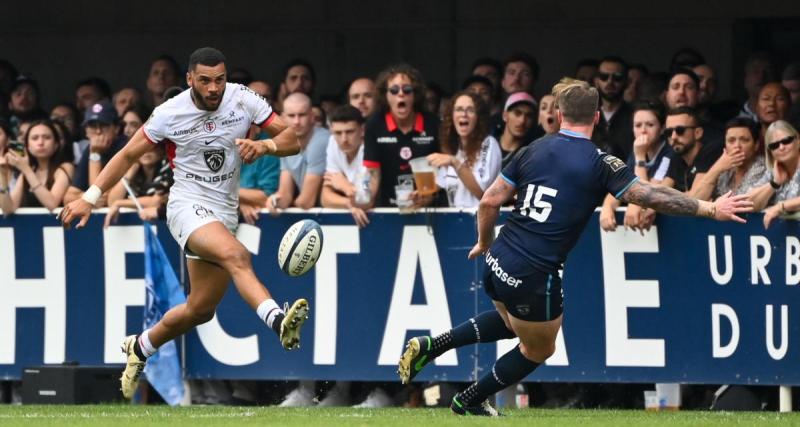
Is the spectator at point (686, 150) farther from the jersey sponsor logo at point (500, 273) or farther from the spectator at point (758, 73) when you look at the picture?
the jersey sponsor logo at point (500, 273)

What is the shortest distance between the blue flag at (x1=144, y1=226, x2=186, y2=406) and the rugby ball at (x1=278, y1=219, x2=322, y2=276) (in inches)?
91.6

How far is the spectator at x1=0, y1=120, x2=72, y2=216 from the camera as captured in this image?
13781 mm

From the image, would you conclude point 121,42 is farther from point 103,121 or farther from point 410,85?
point 410,85

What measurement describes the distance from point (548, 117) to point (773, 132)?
2.02 meters

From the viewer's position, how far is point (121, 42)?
1944 cm

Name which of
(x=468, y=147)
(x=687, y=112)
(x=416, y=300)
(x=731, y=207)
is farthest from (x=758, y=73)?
(x=731, y=207)

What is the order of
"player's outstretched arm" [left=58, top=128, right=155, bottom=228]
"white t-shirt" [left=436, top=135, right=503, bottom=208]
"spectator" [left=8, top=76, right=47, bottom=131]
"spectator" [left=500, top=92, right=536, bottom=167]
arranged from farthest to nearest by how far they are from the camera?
"spectator" [left=8, top=76, right=47, bottom=131]
"spectator" [left=500, top=92, right=536, bottom=167]
"white t-shirt" [left=436, top=135, right=503, bottom=208]
"player's outstretched arm" [left=58, top=128, right=155, bottom=228]

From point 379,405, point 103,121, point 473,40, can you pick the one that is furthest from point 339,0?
point 379,405

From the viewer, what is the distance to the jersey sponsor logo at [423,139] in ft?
43.8

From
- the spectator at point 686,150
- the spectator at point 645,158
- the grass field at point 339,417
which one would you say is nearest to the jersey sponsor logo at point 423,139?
the spectator at point 645,158

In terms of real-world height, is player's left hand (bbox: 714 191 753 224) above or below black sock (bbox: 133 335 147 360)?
above

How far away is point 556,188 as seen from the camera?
402 inches

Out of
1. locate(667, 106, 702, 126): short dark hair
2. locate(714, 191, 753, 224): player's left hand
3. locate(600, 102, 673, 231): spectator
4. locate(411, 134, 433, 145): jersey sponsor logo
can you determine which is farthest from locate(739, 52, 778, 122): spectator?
locate(714, 191, 753, 224): player's left hand

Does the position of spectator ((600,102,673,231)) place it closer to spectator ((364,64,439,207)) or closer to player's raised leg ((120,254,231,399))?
spectator ((364,64,439,207))
